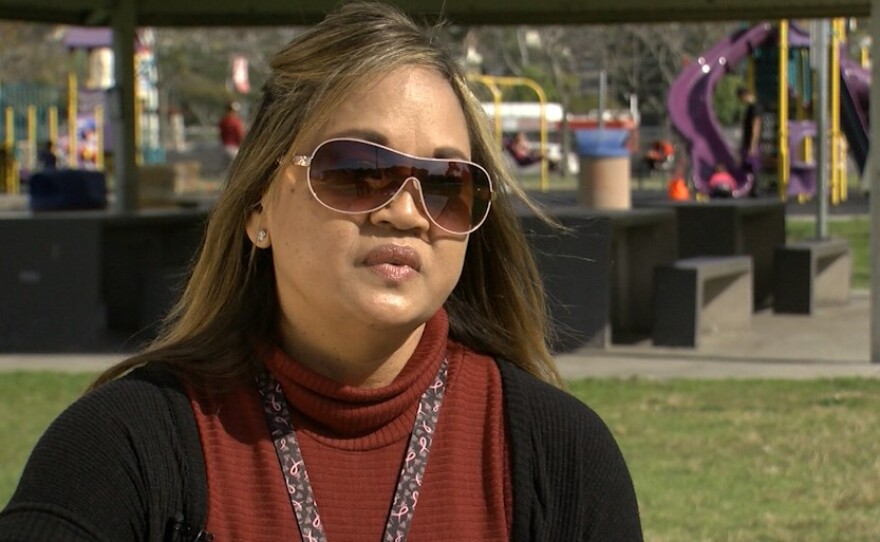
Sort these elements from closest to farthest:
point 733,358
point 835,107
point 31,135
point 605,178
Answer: point 733,358, point 605,178, point 835,107, point 31,135

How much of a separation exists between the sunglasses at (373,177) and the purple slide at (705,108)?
91.8ft

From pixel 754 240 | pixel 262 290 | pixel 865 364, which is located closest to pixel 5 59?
pixel 754 240

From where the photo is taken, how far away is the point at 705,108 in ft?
98.6

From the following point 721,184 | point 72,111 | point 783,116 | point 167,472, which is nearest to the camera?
point 167,472

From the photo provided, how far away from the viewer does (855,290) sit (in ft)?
52.0

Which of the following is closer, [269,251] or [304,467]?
[304,467]

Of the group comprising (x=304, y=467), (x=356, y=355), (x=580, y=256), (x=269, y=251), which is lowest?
(x=580, y=256)

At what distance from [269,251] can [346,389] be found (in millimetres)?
285

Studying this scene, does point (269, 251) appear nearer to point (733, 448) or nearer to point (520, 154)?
point (733, 448)

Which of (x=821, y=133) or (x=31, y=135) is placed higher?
(x=31, y=135)

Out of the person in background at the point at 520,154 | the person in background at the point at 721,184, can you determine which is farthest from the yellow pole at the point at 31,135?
the person in background at the point at 721,184

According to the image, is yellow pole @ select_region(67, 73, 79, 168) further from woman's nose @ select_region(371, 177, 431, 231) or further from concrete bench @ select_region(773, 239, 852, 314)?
woman's nose @ select_region(371, 177, 431, 231)

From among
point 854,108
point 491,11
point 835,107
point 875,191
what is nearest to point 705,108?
point 854,108

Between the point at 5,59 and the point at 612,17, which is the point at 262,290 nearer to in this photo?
the point at 612,17
